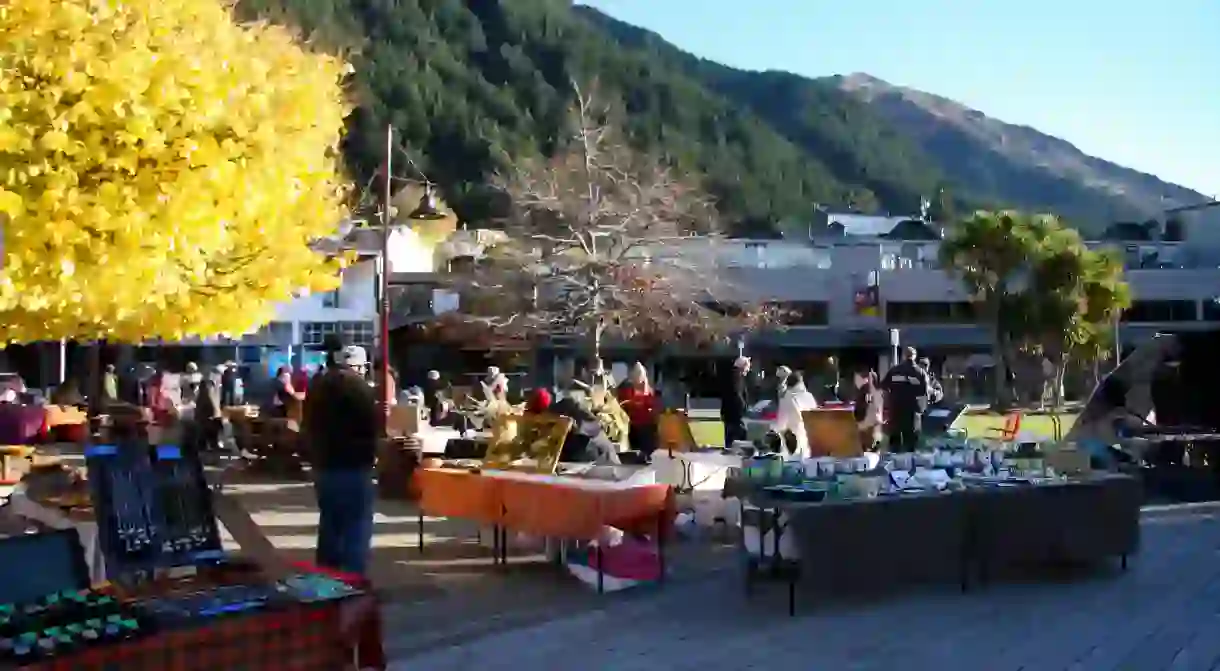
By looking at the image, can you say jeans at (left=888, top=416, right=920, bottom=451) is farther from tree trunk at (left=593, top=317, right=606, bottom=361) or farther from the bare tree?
tree trunk at (left=593, top=317, right=606, bottom=361)

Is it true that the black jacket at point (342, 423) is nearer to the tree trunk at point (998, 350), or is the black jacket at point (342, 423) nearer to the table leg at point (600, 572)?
the table leg at point (600, 572)

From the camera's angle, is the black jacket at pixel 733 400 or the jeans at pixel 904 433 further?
the black jacket at pixel 733 400

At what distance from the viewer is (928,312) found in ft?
178

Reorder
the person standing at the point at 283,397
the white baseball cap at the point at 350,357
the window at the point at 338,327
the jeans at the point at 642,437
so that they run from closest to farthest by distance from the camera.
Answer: the white baseball cap at the point at 350,357 < the jeans at the point at 642,437 < the person standing at the point at 283,397 < the window at the point at 338,327

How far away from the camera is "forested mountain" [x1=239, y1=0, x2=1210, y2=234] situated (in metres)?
86.0

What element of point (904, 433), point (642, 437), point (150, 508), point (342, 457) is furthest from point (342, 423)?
point (904, 433)

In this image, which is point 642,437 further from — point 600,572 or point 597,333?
point 597,333

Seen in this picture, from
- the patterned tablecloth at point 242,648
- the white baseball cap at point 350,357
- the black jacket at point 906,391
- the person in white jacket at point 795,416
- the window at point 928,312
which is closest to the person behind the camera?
the patterned tablecloth at point 242,648

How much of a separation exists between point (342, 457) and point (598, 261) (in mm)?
26946

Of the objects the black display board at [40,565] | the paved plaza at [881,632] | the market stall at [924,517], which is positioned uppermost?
the black display board at [40,565]

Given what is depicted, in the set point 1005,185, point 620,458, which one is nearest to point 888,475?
point 620,458

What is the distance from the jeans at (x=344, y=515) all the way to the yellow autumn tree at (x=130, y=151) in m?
2.90

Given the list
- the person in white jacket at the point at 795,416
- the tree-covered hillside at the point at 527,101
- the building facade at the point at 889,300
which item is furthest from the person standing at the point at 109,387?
the tree-covered hillside at the point at 527,101

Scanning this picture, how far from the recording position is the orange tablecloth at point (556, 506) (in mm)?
9273
